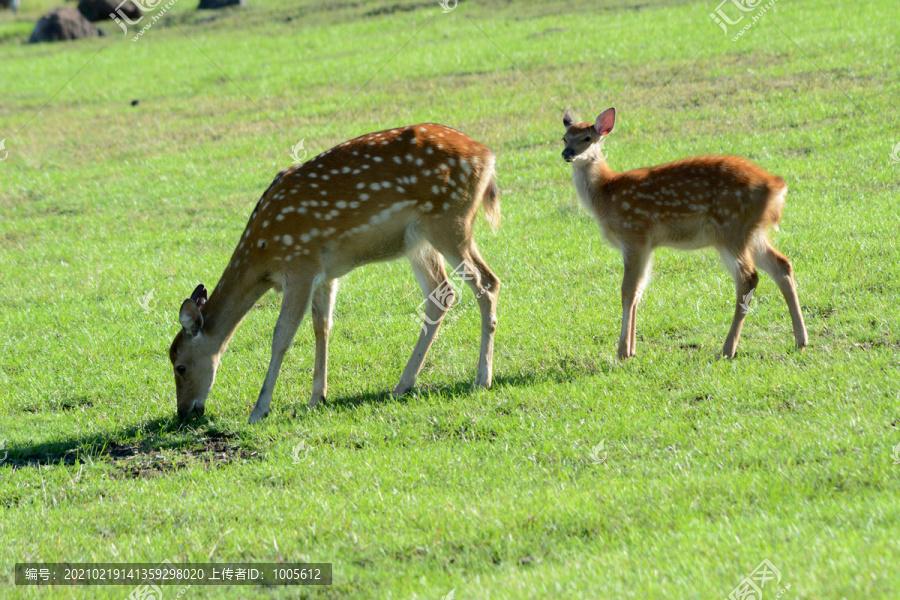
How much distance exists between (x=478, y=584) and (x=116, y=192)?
42.3ft

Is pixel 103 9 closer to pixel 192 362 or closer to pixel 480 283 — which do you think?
pixel 192 362

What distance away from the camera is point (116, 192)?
15.5 metres

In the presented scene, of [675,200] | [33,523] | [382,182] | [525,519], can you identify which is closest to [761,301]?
[675,200]

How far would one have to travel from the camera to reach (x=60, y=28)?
3092 centimetres

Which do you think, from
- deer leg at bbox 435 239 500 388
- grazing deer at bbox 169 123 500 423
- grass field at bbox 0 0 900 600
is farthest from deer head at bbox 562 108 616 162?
grass field at bbox 0 0 900 600

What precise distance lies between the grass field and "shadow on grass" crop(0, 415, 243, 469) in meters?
0.03

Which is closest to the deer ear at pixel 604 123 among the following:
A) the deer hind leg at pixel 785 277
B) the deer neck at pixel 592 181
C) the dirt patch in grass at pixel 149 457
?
the deer neck at pixel 592 181

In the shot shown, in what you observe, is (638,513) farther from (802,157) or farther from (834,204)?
(802,157)

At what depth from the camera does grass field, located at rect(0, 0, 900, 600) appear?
4734 millimetres

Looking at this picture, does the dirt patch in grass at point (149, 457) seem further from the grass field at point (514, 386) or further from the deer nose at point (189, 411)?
the deer nose at point (189, 411)

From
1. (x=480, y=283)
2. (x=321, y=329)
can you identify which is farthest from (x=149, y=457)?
(x=480, y=283)

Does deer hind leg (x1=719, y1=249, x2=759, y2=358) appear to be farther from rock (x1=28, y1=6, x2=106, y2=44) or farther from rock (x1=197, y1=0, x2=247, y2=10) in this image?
rock (x1=197, y1=0, x2=247, y2=10)

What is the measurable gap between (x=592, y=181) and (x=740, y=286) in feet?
5.45

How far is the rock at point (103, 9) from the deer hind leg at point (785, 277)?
3057cm
